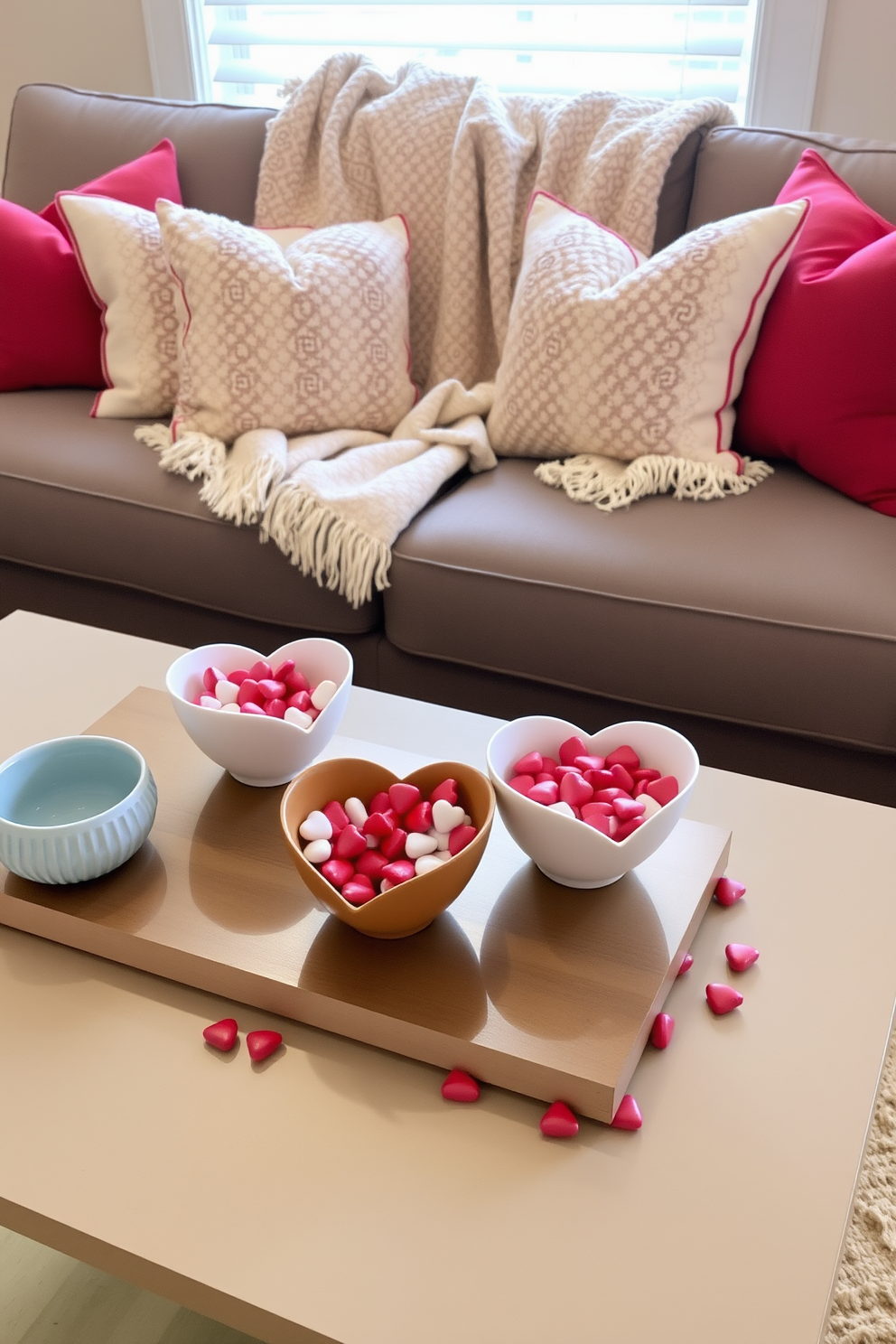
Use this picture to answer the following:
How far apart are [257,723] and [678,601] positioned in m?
0.64

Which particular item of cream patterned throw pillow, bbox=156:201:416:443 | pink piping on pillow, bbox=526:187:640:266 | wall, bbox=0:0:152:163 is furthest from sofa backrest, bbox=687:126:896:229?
wall, bbox=0:0:152:163

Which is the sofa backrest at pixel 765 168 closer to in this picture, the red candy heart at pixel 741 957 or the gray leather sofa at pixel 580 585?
the gray leather sofa at pixel 580 585

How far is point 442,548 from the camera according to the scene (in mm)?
1434

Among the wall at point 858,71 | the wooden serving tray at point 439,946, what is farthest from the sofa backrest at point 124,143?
the wooden serving tray at point 439,946

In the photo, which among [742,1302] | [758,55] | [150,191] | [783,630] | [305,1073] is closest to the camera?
[742,1302]

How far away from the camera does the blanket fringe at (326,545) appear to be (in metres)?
1.45

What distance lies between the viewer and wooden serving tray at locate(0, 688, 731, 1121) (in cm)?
72

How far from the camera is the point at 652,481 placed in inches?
59.3

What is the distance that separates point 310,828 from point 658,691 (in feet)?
2.23

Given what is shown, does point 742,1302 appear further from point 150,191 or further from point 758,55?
point 758,55

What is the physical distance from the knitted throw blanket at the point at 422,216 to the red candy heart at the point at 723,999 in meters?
0.82

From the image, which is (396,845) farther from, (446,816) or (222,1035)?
(222,1035)

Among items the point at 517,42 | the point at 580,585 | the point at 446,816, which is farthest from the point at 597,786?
the point at 517,42

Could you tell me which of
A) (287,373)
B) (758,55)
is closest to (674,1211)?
(287,373)
